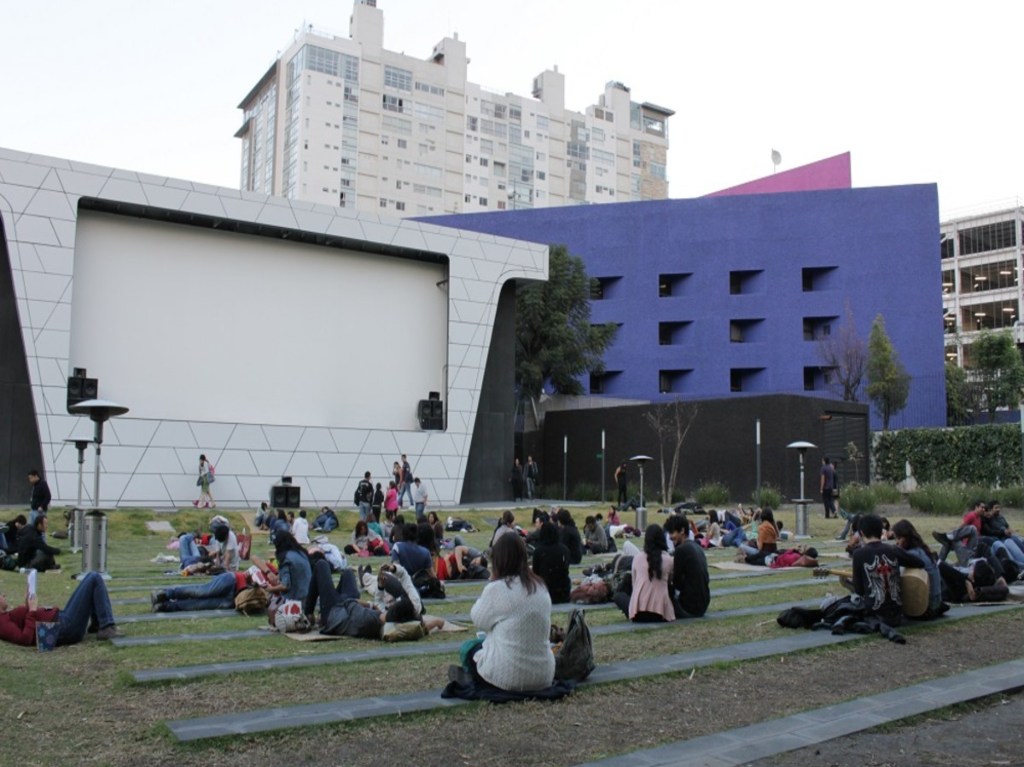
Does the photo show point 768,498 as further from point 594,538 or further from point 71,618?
point 71,618

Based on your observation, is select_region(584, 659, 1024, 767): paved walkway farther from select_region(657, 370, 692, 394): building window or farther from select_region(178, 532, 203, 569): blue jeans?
select_region(657, 370, 692, 394): building window

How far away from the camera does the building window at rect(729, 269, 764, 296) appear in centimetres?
4778

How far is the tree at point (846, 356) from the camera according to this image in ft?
141

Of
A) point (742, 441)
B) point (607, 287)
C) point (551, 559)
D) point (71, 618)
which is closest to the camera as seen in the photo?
point (71, 618)

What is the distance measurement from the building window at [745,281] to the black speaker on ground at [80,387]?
32.8m

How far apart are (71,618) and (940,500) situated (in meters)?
21.0

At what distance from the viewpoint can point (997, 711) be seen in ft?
20.5

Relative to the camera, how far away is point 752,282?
4822cm

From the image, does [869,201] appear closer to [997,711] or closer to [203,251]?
[203,251]

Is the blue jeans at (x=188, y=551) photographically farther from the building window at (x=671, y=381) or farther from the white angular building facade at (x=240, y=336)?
the building window at (x=671, y=381)

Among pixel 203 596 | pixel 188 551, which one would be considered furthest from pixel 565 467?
pixel 203 596

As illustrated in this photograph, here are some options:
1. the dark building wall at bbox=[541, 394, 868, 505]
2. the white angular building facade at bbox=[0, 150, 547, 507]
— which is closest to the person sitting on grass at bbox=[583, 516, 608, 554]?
the white angular building facade at bbox=[0, 150, 547, 507]

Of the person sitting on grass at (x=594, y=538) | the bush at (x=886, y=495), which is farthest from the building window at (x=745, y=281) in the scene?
the person sitting on grass at (x=594, y=538)

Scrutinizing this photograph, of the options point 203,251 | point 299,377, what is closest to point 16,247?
point 203,251
